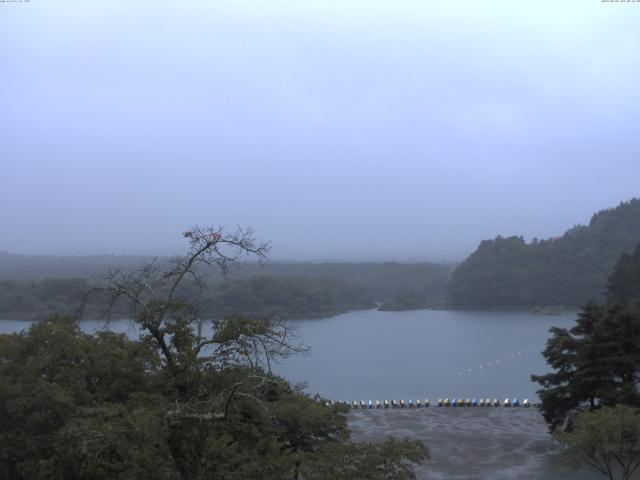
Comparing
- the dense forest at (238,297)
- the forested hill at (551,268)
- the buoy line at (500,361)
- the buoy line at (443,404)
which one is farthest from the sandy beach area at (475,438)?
the forested hill at (551,268)

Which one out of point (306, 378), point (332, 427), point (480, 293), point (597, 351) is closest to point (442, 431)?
point (597, 351)

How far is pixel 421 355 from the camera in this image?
96.5 ft

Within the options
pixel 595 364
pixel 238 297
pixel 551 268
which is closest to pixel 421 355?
pixel 238 297

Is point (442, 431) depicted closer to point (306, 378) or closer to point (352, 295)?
point (306, 378)

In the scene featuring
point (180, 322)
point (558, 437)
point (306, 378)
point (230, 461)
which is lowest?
point (306, 378)

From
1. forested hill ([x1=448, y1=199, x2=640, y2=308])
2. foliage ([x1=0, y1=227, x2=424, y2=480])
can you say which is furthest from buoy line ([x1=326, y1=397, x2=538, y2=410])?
forested hill ([x1=448, y1=199, x2=640, y2=308])

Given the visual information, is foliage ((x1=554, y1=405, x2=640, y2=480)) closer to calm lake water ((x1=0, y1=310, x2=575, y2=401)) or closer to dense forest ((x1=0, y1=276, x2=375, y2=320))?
calm lake water ((x1=0, y1=310, x2=575, y2=401))

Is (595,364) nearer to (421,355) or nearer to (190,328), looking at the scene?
(190,328)

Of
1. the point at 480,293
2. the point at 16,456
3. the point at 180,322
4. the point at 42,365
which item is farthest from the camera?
the point at 480,293

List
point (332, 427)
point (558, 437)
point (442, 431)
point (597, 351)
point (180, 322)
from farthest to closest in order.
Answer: point (442, 431) → point (597, 351) → point (558, 437) → point (332, 427) → point (180, 322)

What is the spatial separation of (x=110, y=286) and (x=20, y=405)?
320 centimetres

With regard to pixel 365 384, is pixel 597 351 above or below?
above

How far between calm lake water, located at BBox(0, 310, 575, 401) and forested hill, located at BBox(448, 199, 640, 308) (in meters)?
3.20

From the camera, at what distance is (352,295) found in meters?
51.3
